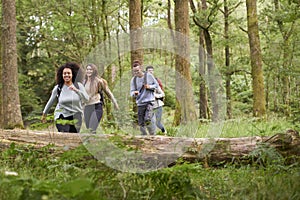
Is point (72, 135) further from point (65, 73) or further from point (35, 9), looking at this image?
point (35, 9)

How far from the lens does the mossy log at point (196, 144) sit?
5.53 meters

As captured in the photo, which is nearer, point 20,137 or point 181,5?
point 20,137

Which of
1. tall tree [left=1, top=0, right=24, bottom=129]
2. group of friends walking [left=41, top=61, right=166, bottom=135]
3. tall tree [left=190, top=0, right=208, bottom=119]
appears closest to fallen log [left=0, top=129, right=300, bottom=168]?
group of friends walking [left=41, top=61, right=166, bottom=135]

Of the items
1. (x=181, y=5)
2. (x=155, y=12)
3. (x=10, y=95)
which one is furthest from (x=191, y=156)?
(x=155, y=12)

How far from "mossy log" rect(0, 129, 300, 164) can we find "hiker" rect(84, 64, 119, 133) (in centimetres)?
179

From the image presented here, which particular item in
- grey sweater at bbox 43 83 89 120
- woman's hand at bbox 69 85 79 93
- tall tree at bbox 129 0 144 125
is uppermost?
tall tree at bbox 129 0 144 125

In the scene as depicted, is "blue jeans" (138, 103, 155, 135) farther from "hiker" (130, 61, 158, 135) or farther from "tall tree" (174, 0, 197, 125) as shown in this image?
"tall tree" (174, 0, 197, 125)

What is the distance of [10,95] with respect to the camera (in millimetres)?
13523

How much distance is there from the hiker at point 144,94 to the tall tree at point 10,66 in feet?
18.7

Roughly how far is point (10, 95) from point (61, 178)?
1033 cm

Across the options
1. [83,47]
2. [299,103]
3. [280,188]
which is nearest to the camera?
[280,188]

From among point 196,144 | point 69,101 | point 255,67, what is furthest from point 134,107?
point 196,144

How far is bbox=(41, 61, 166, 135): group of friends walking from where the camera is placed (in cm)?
759

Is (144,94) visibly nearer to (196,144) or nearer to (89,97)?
(89,97)
